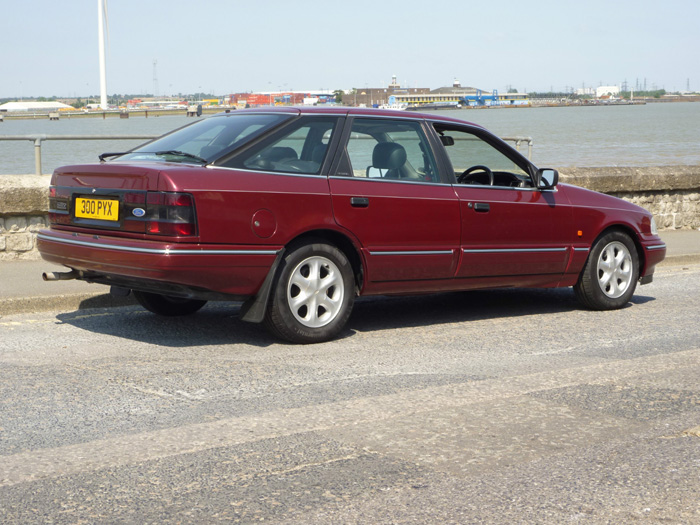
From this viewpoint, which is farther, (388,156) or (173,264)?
(388,156)

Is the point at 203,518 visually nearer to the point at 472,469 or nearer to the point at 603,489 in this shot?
the point at 472,469

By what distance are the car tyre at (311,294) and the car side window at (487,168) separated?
1602 millimetres

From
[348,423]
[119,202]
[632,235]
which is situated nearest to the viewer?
[348,423]

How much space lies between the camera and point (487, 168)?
25.2 ft

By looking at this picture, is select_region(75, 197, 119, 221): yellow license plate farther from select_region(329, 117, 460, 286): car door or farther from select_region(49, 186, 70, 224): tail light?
select_region(329, 117, 460, 286): car door

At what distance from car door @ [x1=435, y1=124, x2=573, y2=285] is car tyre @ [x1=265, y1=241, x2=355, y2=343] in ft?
3.56

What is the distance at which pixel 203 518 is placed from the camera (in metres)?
3.35

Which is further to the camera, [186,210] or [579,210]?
[579,210]

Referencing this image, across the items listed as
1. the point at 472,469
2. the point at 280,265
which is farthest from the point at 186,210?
the point at 472,469

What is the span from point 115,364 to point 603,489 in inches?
123

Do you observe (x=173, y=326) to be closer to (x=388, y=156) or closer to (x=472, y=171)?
(x=388, y=156)

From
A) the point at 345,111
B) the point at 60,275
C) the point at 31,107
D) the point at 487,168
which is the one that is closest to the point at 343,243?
the point at 345,111

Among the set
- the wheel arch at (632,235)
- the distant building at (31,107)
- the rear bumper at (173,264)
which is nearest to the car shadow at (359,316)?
the wheel arch at (632,235)

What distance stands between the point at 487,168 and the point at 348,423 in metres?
3.66
